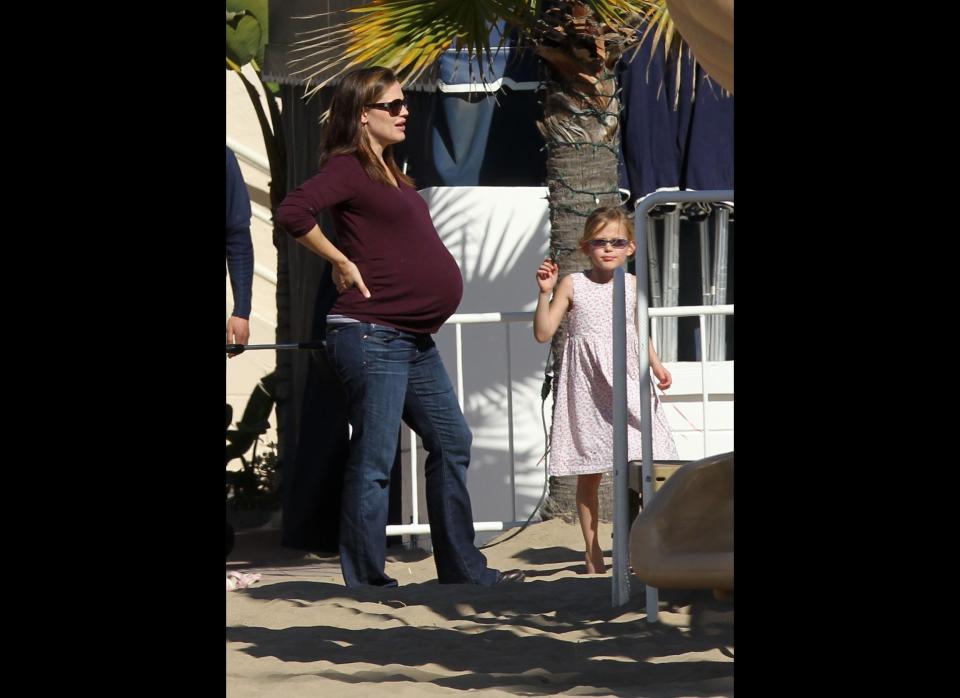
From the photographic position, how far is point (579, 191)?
607cm

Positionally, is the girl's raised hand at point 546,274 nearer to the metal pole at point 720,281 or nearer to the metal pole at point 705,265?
the metal pole at point 720,281

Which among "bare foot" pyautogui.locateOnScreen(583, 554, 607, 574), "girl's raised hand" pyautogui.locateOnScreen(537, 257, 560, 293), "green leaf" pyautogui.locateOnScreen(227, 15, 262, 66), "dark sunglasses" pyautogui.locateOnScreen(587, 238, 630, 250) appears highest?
"green leaf" pyautogui.locateOnScreen(227, 15, 262, 66)

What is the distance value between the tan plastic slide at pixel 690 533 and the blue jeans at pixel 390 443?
2.44 meters

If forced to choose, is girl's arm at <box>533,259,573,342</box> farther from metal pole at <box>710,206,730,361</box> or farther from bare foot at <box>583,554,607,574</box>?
metal pole at <box>710,206,730,361</box>

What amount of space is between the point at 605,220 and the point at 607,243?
0.33 feet

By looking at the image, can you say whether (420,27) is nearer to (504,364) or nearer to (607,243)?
(607,243)

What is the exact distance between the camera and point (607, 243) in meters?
5.07

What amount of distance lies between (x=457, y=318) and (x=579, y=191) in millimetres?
802

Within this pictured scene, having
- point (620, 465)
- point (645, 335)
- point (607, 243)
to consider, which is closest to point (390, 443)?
point (620, 465)

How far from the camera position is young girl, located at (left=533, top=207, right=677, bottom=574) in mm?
4953

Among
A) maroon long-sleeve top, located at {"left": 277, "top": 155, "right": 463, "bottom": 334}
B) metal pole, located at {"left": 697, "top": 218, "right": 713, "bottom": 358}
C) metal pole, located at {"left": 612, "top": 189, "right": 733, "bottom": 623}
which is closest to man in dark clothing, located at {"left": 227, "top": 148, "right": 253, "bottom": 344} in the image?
maroon long-sleeve top, located at {"left": 277, "top": 155, "right": 463, "bottom": 334}

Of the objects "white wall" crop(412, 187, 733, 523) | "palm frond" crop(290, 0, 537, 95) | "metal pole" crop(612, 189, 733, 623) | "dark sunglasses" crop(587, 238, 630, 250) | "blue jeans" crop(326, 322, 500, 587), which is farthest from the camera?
"white wall" crop(412, 187, 733, 523)
